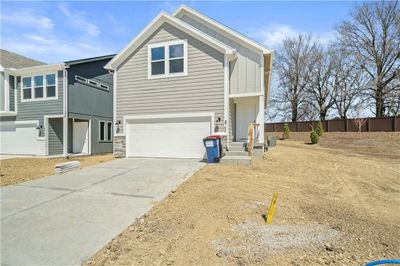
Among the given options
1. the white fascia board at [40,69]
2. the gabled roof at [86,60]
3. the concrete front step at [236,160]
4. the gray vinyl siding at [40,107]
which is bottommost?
the concrete front step at [236,160]

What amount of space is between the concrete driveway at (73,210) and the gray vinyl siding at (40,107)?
842cm

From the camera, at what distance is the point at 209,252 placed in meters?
3.42

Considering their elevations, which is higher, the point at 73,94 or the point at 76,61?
the point at 76,61

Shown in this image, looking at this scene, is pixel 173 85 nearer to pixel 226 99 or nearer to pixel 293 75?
→ pixel 226 99

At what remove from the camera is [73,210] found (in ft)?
17.0

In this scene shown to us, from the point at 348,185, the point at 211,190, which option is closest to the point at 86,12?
the point at 211,190

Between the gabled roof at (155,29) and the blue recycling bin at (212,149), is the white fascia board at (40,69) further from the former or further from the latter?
the blue recycling bin at (212,149)

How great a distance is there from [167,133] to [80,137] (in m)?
8.75

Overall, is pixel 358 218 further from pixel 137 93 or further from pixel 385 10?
pixel 385 10

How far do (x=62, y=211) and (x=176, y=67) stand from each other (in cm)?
841

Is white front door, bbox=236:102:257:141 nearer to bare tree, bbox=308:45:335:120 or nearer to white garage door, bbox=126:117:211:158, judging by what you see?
white garage door, bbox=126:117:211:158

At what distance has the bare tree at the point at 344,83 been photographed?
96.0 ft

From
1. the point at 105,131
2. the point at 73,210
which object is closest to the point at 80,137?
the point at 105,131

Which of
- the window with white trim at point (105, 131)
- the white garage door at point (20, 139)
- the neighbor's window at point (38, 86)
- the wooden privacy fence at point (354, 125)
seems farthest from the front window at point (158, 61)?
the wooden privacy fence at point (354, 125)
